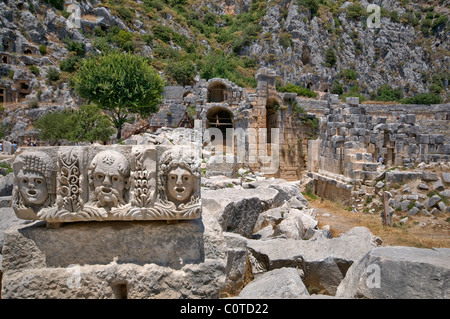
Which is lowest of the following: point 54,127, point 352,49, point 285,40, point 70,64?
point 54,127

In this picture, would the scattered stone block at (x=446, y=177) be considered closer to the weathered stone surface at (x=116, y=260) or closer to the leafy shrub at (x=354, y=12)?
the weathered stone surface at (x=116, y=260)

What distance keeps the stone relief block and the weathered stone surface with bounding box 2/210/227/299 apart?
0.21 metres

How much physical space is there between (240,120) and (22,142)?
75.6ft

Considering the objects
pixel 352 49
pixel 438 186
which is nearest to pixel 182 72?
pixel 352 49

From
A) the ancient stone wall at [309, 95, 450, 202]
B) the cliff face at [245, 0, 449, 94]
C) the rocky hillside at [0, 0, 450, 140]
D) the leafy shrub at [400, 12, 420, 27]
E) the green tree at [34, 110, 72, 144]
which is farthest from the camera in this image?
the leafy shrub at [400, 12, 420, 27]

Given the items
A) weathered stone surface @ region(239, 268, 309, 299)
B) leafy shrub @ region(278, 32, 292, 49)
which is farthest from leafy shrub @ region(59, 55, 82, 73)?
weathered stone surface @ region(239, 268, 309, 299)

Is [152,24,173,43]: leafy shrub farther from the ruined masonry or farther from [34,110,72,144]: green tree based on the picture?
the ruined masonry

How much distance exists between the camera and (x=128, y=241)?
324 cm

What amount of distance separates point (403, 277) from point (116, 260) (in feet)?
9.94

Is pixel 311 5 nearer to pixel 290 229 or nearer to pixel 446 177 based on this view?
pixel 446 177

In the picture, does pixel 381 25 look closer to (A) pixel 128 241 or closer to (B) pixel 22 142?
(B) pixel 22 142

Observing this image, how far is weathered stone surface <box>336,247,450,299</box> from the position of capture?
2.91m

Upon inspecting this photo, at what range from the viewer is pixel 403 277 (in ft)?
9.91

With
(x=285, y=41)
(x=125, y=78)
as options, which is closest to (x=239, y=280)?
(x=125, y=78)
